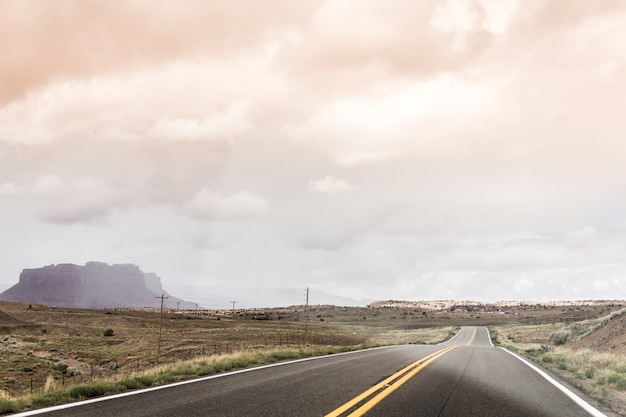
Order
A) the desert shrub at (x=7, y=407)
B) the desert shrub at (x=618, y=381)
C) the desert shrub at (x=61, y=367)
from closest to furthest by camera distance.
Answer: the desert shrub at (x=7, y=407), the desert shrub at (x=618, y=381), the desert shrub at (x=61, y=367)

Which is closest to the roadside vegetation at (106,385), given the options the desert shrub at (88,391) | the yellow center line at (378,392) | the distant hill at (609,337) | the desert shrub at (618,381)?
the desert shrub at (88,391)

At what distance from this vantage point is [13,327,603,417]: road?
24.4 ft

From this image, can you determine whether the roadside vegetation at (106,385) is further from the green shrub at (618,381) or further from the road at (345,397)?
the green shrub at (618,381)

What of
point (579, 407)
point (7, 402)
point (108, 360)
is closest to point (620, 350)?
point (579, 407)

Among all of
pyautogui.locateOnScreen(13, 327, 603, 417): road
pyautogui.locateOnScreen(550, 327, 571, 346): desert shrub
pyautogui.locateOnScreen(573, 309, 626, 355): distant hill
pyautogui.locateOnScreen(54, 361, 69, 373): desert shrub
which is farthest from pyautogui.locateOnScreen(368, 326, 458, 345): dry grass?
pyautogui.locateOnScreen(13, 327, 603, 417): road

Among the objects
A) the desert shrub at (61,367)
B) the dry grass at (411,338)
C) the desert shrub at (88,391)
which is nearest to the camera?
the desert shrub at (88,391)

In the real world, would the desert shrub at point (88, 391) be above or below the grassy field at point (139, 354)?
above

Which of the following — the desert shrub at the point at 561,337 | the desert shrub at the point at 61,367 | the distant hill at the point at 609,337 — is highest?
the distant hill at the point at 609,337

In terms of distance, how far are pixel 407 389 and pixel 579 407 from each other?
124 inches

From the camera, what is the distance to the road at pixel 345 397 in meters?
7.45

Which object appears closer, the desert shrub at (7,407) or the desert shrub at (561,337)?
the desert shrub at (7,407)

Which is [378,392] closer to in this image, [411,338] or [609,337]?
[609,337]

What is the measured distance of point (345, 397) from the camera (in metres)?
8.71

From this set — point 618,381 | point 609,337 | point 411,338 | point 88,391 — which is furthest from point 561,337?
point 88,391
